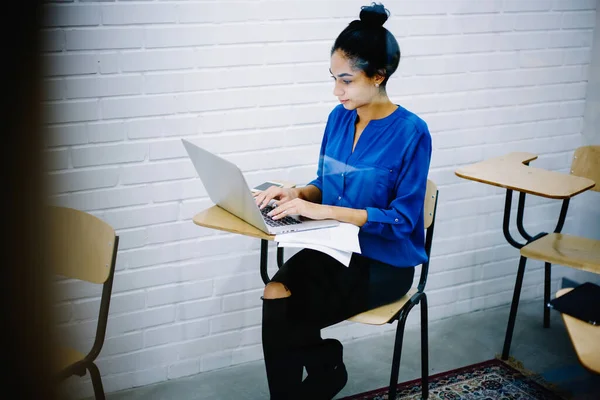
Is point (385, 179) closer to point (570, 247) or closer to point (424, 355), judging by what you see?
point (424, 355)

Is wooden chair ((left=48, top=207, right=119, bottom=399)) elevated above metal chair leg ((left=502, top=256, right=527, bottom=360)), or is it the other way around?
wooden chair ((left=48, top=207, right=119, bottom=399))

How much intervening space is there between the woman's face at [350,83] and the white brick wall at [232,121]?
51 cm

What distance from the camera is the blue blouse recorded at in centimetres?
181

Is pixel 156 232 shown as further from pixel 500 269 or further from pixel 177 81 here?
pixel 500 269

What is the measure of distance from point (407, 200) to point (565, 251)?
0.88 m

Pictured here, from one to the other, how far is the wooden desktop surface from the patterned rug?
2.52 ft

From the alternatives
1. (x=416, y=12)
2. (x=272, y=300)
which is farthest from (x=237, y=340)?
(x=416, y=12)

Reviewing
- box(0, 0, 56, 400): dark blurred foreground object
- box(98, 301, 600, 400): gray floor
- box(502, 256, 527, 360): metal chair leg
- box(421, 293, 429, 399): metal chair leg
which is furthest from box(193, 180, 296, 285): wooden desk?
box(502, 256, 527, 360): metal chair leg

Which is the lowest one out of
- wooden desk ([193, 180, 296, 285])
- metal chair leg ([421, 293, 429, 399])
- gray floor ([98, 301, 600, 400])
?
gray floor ([98, 301, 600, 400])

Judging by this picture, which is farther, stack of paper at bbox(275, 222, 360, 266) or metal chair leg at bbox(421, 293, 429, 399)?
metal chair leg at bbox(421, 293, 429, 399)

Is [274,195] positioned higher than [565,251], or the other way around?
[274,195]

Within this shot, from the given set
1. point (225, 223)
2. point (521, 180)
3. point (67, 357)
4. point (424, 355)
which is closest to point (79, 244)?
point (67, 357)

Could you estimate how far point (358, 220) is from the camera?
5.81 feet

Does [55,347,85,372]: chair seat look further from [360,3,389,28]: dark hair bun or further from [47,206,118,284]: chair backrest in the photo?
[360,3,389,28]: dark hair bun
